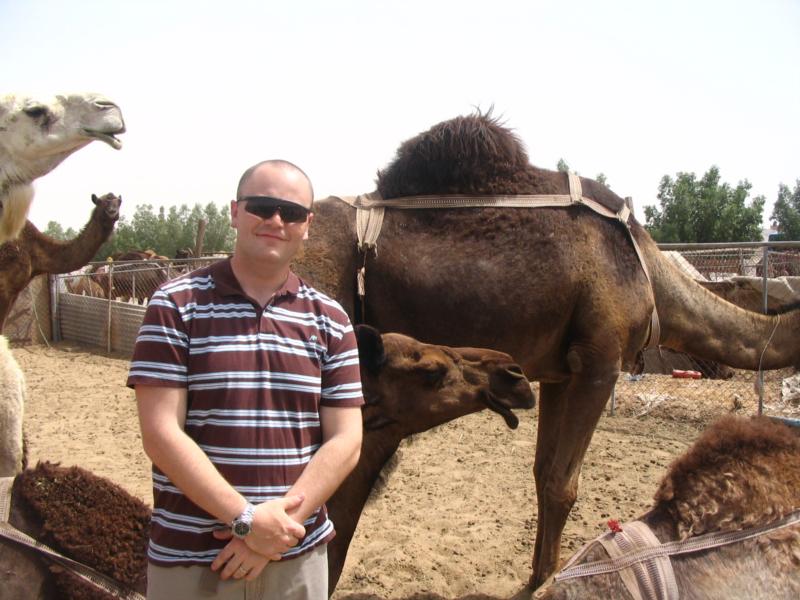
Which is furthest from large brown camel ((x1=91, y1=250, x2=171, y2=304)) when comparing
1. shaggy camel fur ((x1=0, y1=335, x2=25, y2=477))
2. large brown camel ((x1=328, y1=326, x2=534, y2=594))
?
large brown camel ((x1=328, y1=326, x2=534, y2=594))

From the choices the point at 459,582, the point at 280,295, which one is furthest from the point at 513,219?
the point at 459,582

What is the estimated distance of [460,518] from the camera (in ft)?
17.5

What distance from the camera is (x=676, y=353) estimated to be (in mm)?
10578

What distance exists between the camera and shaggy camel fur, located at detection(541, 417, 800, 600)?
1660 mm

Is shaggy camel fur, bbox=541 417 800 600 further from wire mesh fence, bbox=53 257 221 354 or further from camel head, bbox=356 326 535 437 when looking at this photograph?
wire mesh fence, bbox=53 257 221 354

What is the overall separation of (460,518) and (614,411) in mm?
4367

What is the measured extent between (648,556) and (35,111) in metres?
3.57

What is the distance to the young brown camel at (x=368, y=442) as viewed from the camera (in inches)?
91.0

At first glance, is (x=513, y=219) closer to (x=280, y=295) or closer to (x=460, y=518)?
(x=280, y=295)

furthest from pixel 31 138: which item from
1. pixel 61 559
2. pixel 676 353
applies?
pixel 676 353

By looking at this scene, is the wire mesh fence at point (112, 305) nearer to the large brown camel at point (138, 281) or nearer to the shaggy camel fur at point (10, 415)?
the large brown camel at point (138, 281)

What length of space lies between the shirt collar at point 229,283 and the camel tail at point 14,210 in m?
2.17

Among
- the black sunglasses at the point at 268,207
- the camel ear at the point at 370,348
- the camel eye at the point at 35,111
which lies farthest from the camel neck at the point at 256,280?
the camel eye at the point at 35,111

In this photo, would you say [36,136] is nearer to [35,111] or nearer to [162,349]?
[35,111]
